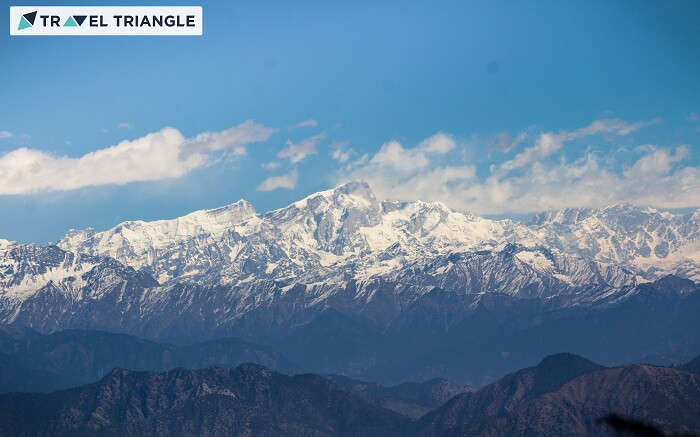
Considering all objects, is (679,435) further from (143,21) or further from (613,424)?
(143,21)

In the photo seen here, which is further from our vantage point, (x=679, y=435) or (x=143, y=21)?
(x=143, y=21)

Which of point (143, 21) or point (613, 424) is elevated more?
point (143, 21)

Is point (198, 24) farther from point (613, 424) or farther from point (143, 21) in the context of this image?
point (613, 424)

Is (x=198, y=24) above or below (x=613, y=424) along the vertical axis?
above

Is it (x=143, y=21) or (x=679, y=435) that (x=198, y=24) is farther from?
(x=679, y=435)

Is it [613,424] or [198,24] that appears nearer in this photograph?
[613,424]

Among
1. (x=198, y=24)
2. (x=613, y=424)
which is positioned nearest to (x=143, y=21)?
(x=198, y=24)

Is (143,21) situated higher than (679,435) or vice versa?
(143,21)
